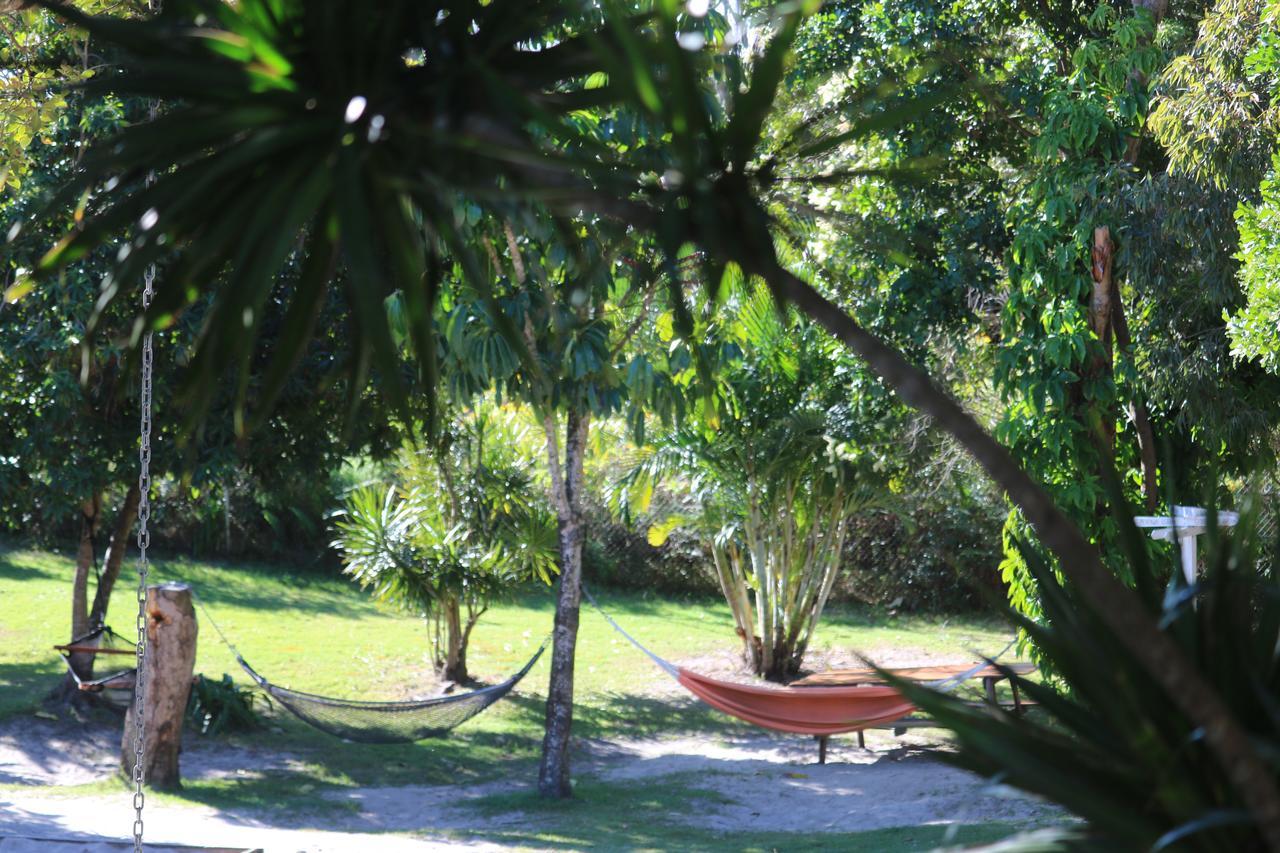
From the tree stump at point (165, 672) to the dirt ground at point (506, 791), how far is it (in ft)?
1.07

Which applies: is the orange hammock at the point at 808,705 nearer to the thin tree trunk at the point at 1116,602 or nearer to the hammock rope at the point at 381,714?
the hammock rope at the point at 381,714

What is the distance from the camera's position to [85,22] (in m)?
1.79

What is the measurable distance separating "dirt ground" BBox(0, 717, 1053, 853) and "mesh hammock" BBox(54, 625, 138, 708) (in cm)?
44

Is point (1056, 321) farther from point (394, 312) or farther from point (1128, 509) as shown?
point (1128, 509)

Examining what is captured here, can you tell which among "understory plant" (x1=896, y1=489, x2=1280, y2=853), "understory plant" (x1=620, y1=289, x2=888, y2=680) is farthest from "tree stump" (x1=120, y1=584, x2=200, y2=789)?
"understory plant" (x1=896, y1=489, x2=1280, y2=853)

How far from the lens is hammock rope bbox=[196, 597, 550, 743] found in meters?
7.68

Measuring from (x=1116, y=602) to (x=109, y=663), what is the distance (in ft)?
29.7

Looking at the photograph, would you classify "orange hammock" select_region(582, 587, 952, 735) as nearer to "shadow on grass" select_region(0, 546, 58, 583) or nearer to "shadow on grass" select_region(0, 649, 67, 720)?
"shadow on grass" select_region(0, 649, 67, 720)

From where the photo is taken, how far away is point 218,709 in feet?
30.8

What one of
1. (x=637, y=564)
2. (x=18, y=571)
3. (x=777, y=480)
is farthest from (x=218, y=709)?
(x=637, y=564)

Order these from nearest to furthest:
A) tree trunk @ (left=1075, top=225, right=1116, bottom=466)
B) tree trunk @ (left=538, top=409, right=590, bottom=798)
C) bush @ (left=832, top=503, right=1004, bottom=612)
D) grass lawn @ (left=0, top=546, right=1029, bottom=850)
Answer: tree trunk @ (left=1075, top=225, right=1116, bottom=466) → tree trunk @ (left=538, top=409, right=590, bottom=798) → grass lawn @ (left=0, top=546, right=1029, bottom=850) → bush @ (left=832, top=503, right=1004, bottom=612)

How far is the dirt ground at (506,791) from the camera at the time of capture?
616cm

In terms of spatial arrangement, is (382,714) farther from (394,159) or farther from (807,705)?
(394,159)

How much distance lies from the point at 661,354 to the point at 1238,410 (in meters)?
3.24
